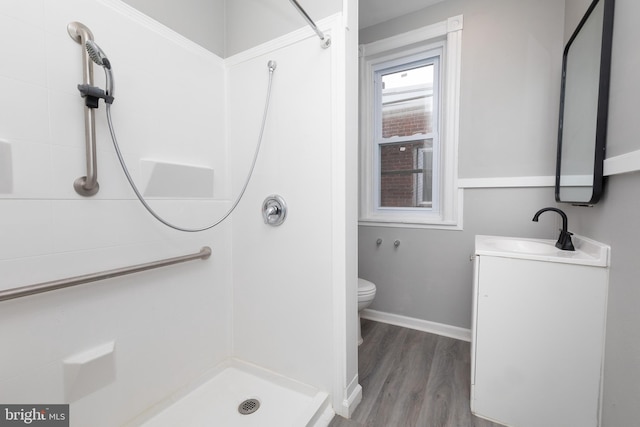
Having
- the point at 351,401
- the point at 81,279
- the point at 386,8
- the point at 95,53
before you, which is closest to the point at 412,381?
the point at 351,401

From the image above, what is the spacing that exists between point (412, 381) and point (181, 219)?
5.14ft

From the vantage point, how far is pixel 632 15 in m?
0.92

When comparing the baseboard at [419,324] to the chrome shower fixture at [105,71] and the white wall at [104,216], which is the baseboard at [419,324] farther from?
the chrome shower fixture at [105,71]

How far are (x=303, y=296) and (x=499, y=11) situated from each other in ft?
7.35

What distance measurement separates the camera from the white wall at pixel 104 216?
834 millimetres

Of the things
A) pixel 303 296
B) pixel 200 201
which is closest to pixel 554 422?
pixel 303 296

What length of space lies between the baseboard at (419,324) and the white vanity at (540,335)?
729mm

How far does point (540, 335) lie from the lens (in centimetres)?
116

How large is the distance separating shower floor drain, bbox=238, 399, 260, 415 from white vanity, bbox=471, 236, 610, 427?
1069 millimetres

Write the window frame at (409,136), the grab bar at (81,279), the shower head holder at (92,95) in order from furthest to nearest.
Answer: the window frame at (409,136) → the shower head holder at (92,95) → the grab bar at (81,279)

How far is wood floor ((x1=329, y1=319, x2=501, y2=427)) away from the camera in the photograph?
1.24 metres

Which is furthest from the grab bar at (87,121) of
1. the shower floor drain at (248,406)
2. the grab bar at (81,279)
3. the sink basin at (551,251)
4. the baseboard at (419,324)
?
the baseboard at (419,324)

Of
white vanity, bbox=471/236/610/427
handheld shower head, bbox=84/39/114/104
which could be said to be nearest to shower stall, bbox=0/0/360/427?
handheld shower head, bbox=84/39/114/104

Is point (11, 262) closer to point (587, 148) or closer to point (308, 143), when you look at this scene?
point (308, 143)
